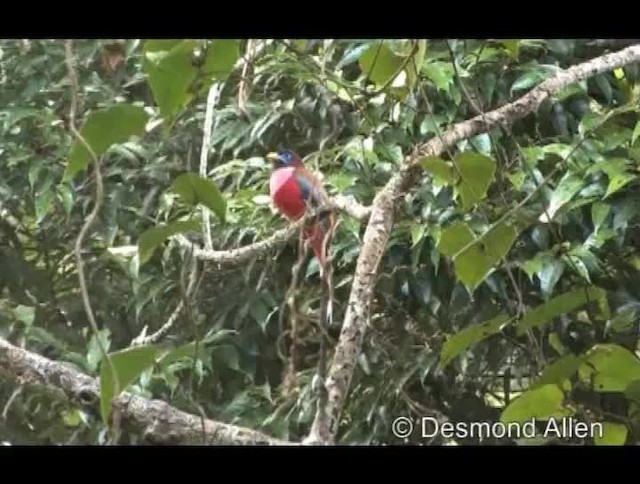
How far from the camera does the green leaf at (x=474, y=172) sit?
3.56 ft

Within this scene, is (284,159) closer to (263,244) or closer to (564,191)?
(263,244)

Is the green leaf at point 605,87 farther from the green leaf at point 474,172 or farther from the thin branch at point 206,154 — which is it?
the thin branch at point 206,154

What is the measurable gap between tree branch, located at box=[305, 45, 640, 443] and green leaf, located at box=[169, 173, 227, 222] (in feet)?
0.85

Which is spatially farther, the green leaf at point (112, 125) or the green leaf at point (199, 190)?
the green leaf at point (199, 190)

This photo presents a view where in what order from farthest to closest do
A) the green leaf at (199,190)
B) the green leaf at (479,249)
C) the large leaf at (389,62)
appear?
1. the large leaf at (389,62)
2. the green leaf at (479,249)
3. the green leaf at (199,190)

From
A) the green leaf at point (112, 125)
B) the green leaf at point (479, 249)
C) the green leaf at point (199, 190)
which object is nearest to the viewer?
the green leaf at point (112, 125)

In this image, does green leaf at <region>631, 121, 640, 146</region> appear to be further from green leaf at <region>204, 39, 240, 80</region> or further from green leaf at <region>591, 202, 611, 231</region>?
green leaf at <region>204, 39, 240, 80</region>

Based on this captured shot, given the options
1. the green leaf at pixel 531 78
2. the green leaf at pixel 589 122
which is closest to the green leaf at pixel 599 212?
the green leaf at pixel 589 122

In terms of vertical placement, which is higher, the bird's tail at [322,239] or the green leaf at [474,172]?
the green leaf at [474,172]

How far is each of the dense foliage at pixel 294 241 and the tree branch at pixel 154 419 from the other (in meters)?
0.05

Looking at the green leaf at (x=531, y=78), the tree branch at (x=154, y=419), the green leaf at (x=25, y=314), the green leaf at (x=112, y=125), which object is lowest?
the tree branch at (x=154, y=419)
